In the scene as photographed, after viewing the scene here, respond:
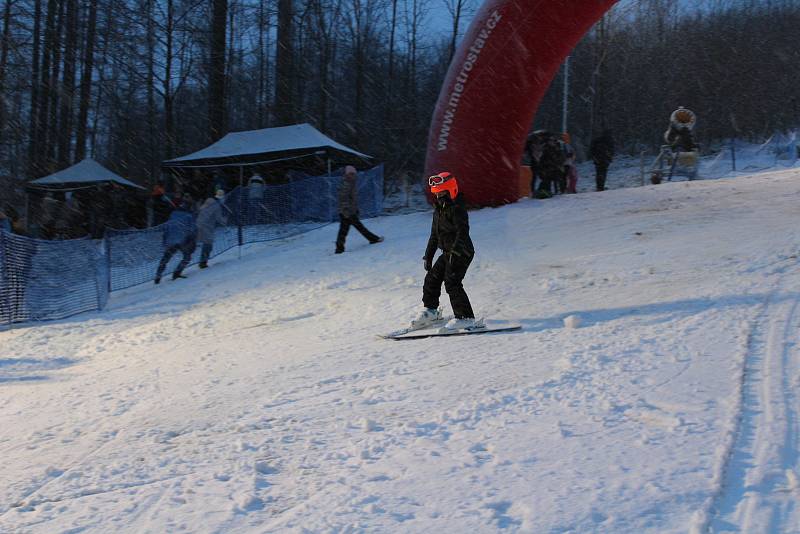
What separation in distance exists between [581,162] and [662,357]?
3209 centimetres

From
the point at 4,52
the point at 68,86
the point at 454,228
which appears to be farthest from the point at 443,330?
the point at 68,86

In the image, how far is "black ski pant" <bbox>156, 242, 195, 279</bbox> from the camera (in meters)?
13.2

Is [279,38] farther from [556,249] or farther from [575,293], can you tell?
[575,293]

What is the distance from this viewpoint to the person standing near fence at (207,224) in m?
13.6

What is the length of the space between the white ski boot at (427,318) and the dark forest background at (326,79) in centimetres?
2028

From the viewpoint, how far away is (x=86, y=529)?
3.37 metres

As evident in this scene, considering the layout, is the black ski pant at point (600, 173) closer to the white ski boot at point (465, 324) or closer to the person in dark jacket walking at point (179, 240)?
the person in dark jacket walking at point (179, 240)

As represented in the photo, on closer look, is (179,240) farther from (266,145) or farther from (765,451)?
(765,451)

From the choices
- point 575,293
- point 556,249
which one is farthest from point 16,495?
point 556,249

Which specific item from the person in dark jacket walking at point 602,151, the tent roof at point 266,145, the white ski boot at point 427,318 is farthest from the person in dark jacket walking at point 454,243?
the tent roof at point 266,145

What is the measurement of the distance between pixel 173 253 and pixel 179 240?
0.91 ft

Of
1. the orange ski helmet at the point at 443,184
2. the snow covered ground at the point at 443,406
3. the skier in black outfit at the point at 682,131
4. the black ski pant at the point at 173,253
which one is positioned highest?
the skier in black outfit at the point at 682,131

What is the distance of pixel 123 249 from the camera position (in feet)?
43.3

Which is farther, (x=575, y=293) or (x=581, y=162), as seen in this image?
(x=581, y=162)
